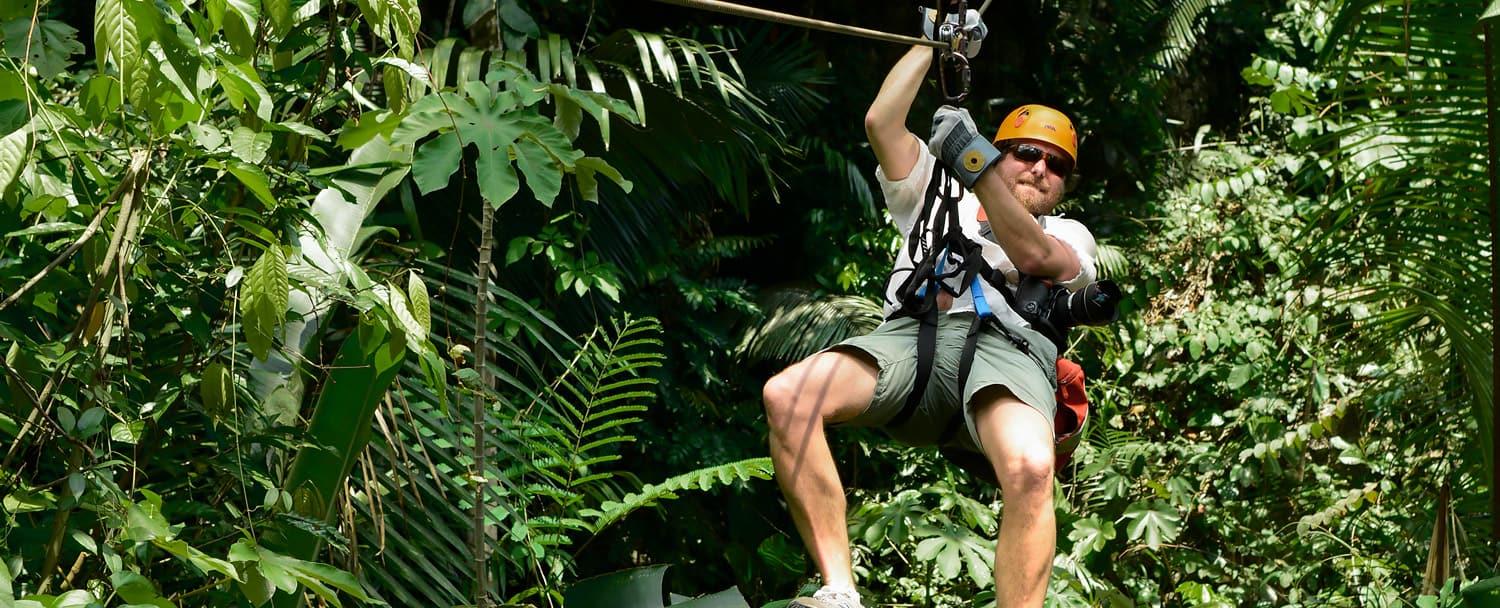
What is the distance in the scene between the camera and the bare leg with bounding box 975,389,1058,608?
305cm

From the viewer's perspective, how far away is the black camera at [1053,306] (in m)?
3.34

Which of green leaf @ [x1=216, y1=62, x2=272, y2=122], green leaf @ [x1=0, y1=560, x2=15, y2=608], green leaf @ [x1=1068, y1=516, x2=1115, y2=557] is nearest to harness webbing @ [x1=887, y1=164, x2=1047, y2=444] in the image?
green leaf @ [x1=216, y1=62, x2=272, y2=122]

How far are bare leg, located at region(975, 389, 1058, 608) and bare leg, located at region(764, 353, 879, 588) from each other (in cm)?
32

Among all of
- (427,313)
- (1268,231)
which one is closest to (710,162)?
(427,313)

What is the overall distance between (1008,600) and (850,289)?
4419 mm

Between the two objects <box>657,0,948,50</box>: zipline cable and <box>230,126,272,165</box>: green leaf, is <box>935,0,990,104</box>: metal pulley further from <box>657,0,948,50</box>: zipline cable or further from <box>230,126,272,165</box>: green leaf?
<box>230,126,272,165</box>: green leaf

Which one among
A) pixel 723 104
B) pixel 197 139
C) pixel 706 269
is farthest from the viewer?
pixel 706 269

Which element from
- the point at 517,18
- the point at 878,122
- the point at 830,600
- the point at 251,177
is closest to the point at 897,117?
the point at 878,122

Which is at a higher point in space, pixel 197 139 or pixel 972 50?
pixel 972 50

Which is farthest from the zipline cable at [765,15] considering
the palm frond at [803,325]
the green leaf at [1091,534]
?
the palm frond at [803,325]

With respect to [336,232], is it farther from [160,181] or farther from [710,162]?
[710,162]

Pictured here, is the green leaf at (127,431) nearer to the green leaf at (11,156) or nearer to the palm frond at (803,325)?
the green leaf at (11,156)

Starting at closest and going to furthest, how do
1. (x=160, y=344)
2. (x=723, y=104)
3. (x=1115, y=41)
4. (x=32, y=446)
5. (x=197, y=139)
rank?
(x=197, y=139)
(x=32, y=446)
(x=160, y=344)
(x=723, y=104)
(x=1115, y=41)

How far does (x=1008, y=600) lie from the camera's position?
3039 mm
